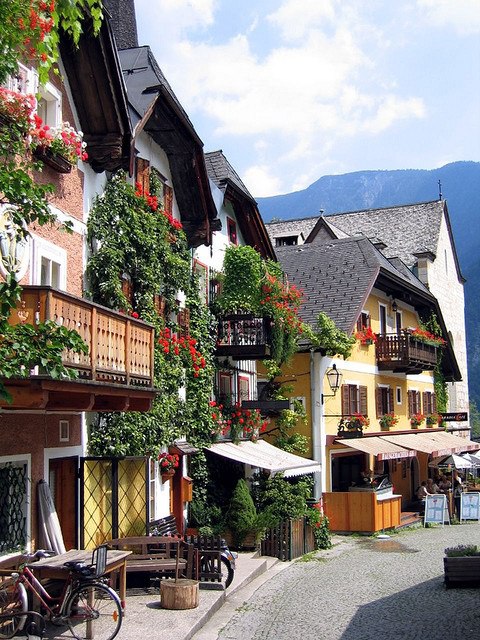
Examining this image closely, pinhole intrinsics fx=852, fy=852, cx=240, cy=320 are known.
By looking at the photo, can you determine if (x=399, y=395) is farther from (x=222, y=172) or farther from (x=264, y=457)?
(x=222, y=172)

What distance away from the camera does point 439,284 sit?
45.2 metres

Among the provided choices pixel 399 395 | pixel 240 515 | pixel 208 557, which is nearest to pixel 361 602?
pixel 208 557

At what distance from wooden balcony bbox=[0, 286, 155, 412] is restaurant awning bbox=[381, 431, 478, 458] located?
1713 cm

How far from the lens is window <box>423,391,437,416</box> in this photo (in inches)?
1481

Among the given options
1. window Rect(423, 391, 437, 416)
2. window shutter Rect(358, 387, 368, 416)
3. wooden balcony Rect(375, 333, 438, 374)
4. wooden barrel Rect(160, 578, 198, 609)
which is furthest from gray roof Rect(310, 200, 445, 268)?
wooden barrel Rect(160, 578, 198, 609)

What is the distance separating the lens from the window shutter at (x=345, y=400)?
90.6ft

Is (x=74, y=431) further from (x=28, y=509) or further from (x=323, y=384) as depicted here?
(x=323, y=384)

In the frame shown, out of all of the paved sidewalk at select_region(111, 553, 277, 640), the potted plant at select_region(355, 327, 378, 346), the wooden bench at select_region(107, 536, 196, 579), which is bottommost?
the paved sidewalk at select_region(111, 553, 277, 640)

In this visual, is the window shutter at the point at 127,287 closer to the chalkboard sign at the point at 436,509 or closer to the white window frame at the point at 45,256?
the white window frame at the point at 45,256

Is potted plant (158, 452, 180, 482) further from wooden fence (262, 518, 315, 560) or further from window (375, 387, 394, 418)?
window (375, 387, 394, 418)

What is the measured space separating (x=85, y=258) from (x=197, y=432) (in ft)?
21.2

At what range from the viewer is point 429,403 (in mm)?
38406

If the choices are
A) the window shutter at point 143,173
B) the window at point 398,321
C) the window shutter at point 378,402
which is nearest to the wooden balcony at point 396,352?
the window shutter at point 378,402

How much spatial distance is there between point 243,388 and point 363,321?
769cm
